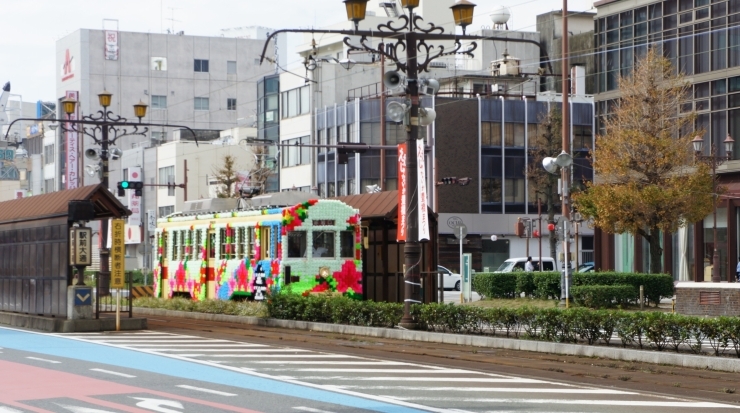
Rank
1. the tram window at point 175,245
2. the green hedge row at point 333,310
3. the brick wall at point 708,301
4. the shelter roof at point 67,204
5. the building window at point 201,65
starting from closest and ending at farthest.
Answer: the green hedge row at point 333,310 → the shelter roof at point 67,204 → the brick wall at point 708,301 → the tram window at point 175,245 → the building window at point 201,65

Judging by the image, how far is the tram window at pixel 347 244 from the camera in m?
32.4

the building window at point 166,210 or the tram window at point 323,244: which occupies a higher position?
the building window at point 166,210

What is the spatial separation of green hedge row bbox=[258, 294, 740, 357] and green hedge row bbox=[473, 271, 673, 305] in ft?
32.3

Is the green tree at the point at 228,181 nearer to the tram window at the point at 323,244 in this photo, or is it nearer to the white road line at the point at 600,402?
the tram window at the point at 323,244

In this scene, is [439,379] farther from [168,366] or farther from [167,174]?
[167,174]

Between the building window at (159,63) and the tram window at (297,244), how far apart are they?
78149mm

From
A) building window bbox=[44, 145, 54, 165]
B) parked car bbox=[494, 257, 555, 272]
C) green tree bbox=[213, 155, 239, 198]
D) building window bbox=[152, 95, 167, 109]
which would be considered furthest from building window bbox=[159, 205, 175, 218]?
parked car bbox=[494, 257, 555, 272]

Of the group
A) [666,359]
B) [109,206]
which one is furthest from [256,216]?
[666,359]

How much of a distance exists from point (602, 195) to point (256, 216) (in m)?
14.5

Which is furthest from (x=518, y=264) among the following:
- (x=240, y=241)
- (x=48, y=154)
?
(x=48, y=154)

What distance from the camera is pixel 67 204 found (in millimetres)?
26969

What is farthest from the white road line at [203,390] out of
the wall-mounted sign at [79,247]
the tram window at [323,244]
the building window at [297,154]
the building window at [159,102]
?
the building window at [159,102]

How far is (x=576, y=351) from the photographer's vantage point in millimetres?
20234

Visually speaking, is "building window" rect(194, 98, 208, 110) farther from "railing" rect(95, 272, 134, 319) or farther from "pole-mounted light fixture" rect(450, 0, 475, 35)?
"pole-mounted light fixture" rect(450, 0, 475, 35)
